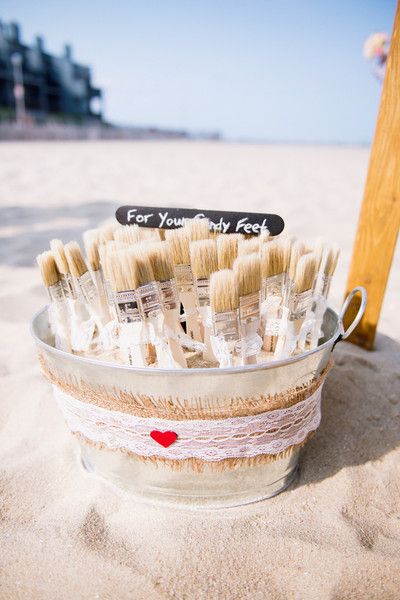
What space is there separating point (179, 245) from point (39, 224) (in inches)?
139

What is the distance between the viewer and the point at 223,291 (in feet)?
3.11

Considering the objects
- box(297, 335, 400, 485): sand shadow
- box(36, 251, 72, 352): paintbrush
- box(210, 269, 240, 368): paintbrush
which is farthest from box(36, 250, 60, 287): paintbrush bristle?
box(297, 335, 400, 485): sand shadow

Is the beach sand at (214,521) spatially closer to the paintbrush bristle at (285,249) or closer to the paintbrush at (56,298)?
the paintbrush at (56,298)

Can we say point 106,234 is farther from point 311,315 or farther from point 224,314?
point 311,315

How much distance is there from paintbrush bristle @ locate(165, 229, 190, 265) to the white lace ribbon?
42 centimetres

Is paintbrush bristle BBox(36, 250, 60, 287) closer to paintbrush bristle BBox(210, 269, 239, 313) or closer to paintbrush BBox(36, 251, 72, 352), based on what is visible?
paintbrush BBox(36, 251, 72, 352)

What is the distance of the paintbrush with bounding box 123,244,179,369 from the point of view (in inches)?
38.1

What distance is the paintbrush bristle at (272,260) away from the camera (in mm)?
1095

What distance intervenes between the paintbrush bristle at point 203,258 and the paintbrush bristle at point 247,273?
11cm

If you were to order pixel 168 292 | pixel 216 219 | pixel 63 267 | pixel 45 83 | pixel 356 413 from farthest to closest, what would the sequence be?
pixel 45 83 < pixel 356 413 < pixel 216 219 < pixel 63 267 < pixel 168 292

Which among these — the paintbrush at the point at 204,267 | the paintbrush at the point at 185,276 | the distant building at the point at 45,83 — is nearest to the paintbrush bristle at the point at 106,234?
the paintbrush at the point at 185,276

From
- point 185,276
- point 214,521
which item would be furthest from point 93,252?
point 214,521

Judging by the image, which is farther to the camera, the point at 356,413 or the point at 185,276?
the point at 356,413

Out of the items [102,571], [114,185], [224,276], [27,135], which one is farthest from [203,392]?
[27,135]
